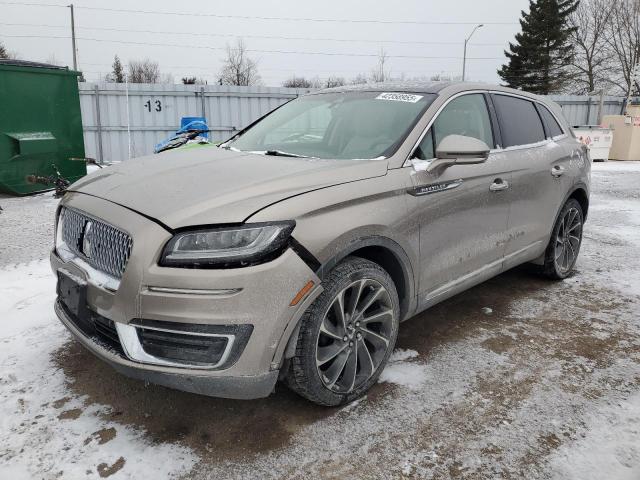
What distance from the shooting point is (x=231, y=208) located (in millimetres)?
2221


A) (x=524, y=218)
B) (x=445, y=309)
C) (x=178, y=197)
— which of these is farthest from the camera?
(x=445, y=309)

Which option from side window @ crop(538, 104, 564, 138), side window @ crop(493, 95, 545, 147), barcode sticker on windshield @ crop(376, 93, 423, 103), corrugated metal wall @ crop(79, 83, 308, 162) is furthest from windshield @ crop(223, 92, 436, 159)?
corrugated metal wall @ crop(79, 83, 308, 162)

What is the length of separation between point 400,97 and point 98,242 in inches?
82.3

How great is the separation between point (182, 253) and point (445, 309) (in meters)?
2.61

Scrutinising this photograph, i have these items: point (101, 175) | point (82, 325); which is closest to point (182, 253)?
point (82, 325)

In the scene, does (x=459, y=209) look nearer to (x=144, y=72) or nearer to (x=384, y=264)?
(x=384, y=264)

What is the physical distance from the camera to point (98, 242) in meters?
2.41

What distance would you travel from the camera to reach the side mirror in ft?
9.45

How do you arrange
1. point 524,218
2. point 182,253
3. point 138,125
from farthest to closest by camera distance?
point 138,125 → point 524,218 → point 182,253

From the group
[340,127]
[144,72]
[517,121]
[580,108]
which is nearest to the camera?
[340,127]

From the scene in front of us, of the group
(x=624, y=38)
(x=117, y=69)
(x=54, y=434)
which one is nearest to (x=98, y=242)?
(x=54, y=434)

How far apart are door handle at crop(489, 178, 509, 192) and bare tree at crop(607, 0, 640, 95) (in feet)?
139

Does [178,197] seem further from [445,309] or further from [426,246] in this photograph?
[445,309]

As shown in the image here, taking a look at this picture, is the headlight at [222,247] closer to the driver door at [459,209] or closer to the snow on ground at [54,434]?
the snow on ground at [54,434]
